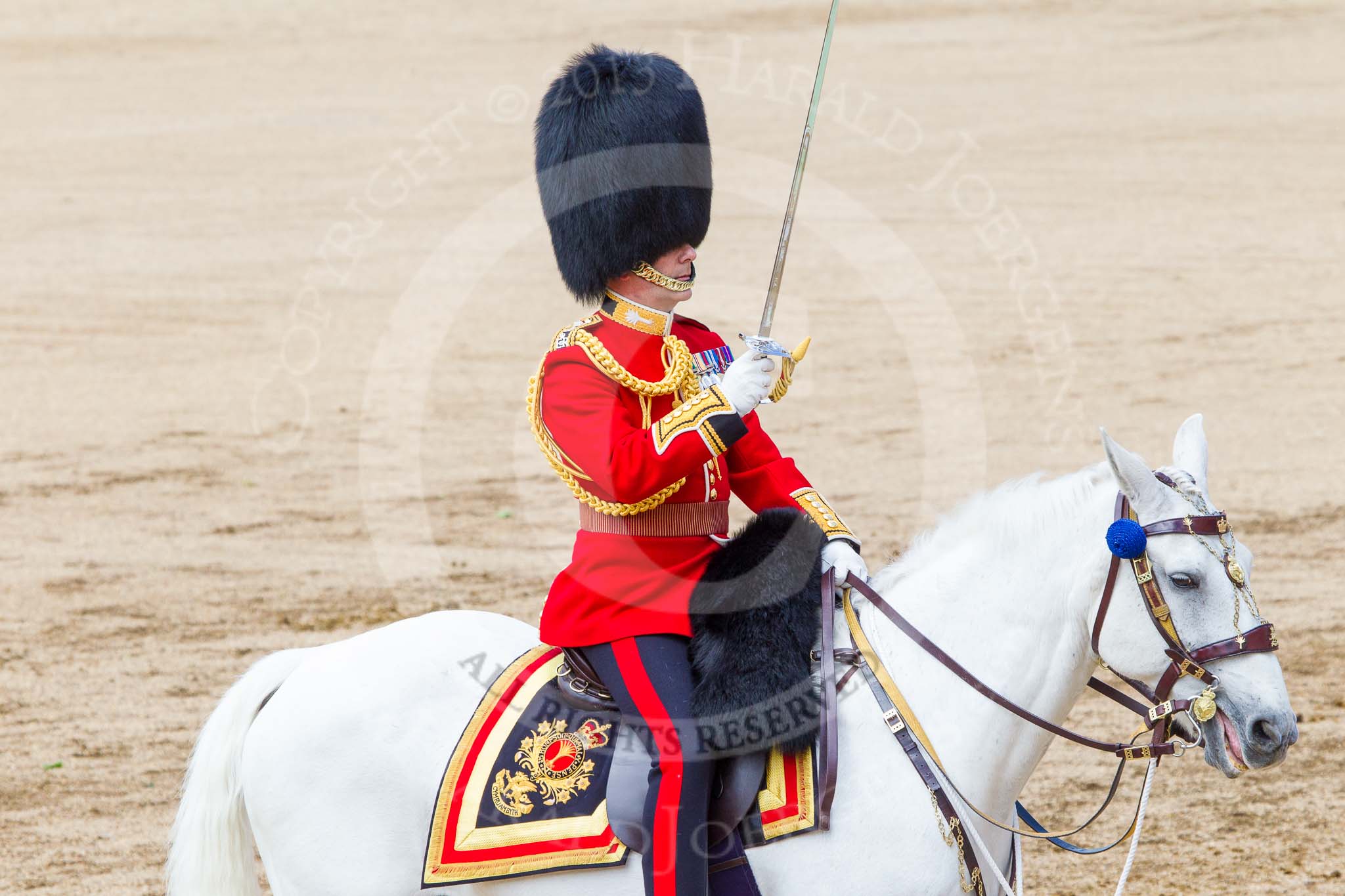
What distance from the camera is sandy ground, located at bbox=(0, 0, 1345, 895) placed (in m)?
6.66

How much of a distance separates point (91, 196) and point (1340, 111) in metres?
16.5

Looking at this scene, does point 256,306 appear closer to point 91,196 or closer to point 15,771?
point 91,196

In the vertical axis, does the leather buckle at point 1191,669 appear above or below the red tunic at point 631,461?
below

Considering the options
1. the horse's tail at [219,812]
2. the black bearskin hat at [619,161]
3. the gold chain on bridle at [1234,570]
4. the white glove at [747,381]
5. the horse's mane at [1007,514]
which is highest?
the black bearskin hat at [619,161]

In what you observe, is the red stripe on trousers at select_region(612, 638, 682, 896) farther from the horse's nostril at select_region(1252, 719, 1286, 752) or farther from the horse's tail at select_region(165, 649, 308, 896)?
the horse's nostril at select_region(1252, 719, 1286, 752)

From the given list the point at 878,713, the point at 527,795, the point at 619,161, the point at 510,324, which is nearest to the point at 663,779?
the point at 527,795

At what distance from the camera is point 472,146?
21.0m

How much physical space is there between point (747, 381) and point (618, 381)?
0.28m

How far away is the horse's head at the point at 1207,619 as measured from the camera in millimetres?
2656

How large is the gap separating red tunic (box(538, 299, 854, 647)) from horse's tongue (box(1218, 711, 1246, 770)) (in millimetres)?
836

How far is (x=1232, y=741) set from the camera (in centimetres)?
268

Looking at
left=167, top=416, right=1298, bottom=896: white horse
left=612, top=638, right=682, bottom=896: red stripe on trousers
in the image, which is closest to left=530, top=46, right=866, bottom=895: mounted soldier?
left=612, top=638, right=682, bottom=896: red stripe on trousers

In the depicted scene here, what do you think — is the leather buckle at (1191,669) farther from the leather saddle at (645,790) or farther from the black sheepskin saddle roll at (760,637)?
the leather saddle at (645,790)

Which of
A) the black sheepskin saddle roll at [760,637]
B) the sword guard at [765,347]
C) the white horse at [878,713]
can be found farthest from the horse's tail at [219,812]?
the sword guard at [765,347]
